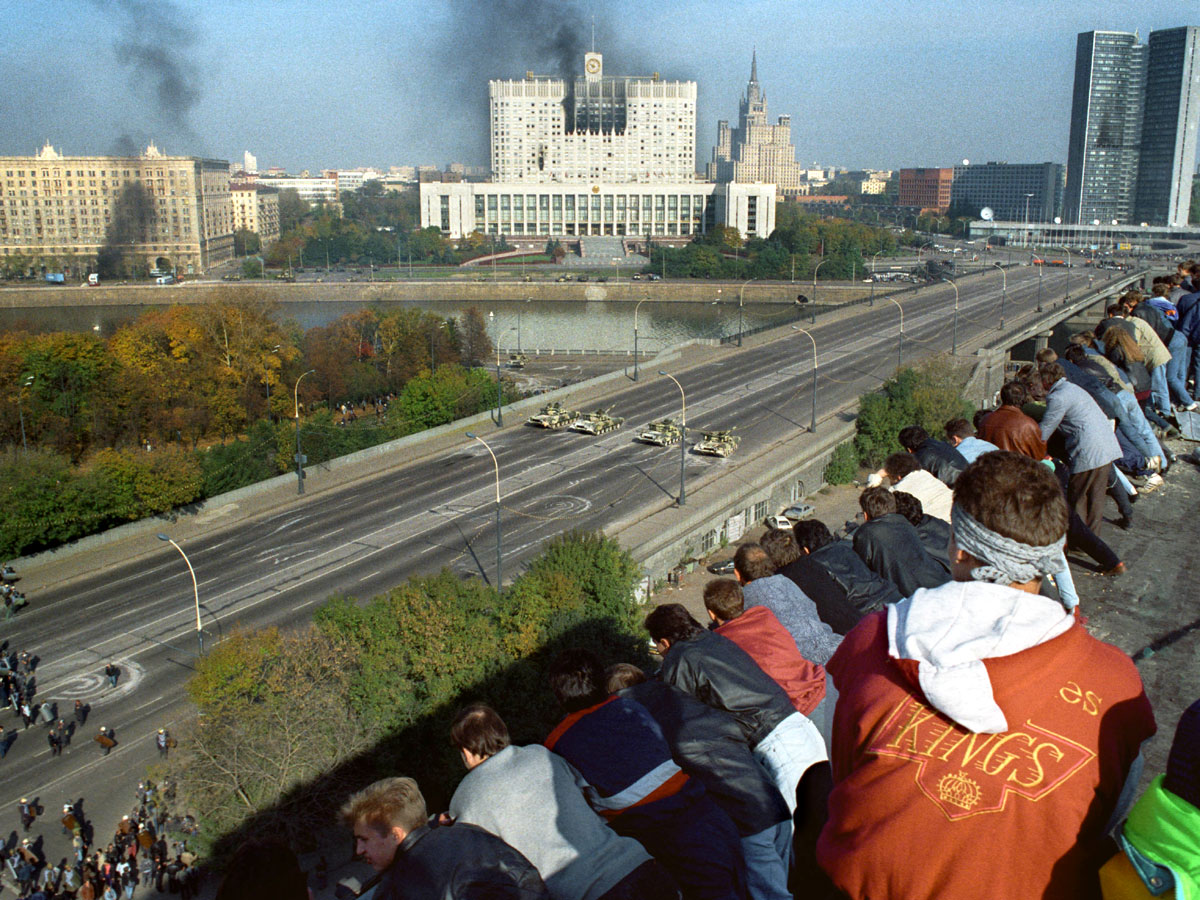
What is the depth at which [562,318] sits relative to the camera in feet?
241

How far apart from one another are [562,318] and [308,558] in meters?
54.7

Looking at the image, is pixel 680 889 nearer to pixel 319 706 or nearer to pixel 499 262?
pixel 319 706

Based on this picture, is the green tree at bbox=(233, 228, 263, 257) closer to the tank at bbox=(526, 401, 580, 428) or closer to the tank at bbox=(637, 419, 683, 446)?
the tank at bbox=(526, 401, 580, 428)

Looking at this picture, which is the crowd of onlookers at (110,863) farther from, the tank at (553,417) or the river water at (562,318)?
the river water at (562,318)

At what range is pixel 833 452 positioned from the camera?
28516 millimetres

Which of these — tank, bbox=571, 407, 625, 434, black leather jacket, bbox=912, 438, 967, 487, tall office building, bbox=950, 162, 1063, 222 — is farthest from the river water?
tall office building, bbox=950, 162, 1063, 222

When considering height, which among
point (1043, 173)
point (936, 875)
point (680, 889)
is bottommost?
point (680, 889)

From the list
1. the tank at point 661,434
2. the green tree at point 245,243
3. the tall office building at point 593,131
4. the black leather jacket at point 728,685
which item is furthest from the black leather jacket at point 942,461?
the tall office building at point 593,131

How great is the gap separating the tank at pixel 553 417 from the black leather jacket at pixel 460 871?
2770 cm

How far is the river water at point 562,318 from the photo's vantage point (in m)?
62.1

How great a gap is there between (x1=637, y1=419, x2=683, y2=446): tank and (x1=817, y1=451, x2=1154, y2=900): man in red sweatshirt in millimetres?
26135

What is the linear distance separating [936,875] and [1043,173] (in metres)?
153

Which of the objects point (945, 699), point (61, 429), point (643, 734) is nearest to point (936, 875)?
point (945, 699)

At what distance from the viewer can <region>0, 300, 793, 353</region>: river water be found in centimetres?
6206
